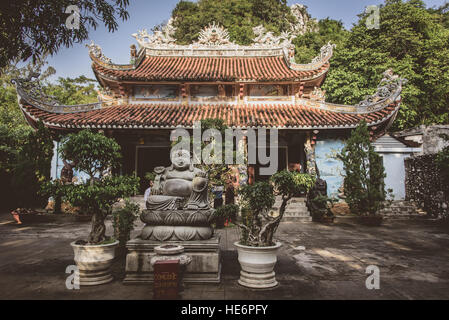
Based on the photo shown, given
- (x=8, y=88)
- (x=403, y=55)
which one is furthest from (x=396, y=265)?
(x=8, y=88)

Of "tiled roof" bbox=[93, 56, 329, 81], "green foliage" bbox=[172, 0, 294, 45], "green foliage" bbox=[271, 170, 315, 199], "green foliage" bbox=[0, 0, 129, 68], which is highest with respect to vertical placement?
"green foliage" bbox=[172, 0, 294, 45]

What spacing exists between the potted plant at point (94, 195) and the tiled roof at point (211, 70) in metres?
9.77

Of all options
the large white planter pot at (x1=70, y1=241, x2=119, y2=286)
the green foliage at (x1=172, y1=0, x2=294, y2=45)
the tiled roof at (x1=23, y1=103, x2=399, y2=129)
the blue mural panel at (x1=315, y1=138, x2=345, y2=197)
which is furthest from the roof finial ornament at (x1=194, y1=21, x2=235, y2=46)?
the large white planter pot at (x1=70, y1=241, x2=119, y2=286)

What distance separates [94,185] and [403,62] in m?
22.4

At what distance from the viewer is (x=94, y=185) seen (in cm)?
435

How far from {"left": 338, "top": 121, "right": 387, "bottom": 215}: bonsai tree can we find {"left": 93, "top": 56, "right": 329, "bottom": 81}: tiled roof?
4.67 meters

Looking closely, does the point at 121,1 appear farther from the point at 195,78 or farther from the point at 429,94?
the point at 429,94

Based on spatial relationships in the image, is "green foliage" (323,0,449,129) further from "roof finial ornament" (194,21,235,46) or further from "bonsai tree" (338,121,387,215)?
"bonsai tree" (338,121,387,215)

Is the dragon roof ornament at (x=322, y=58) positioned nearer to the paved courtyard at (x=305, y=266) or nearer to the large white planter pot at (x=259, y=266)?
the paved courtyard at (x=305, y=266)

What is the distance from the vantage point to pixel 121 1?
5160 millimetres

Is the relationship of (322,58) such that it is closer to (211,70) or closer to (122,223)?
(211,70)

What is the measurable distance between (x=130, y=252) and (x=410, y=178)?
13.3 meters

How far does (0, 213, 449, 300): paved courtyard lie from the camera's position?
3836 mm

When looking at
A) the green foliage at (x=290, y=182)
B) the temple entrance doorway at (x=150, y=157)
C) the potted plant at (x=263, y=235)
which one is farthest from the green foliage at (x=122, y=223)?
the temple entrance doorway at (x=150, y=157)
